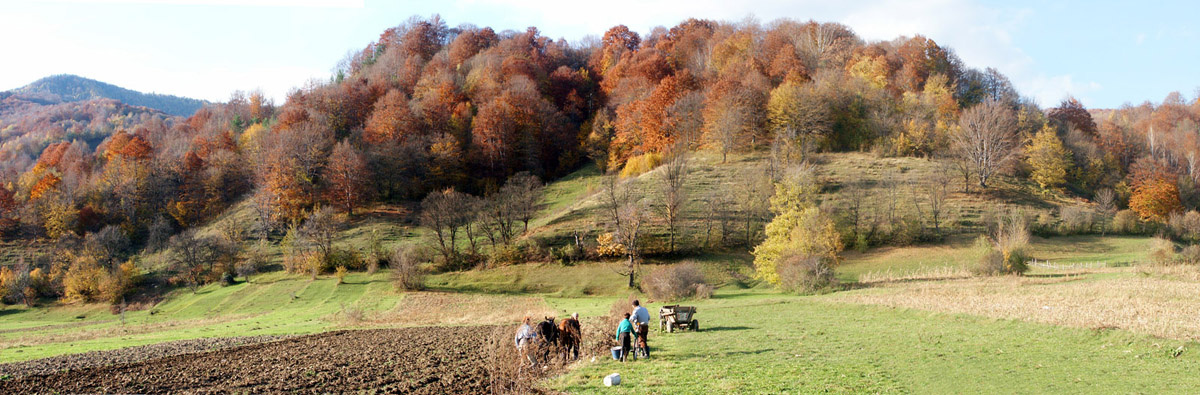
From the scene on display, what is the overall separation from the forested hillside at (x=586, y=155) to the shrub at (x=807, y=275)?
1468 mm

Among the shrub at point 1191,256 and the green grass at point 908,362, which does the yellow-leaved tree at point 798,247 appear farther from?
the shrub at point 1191,256

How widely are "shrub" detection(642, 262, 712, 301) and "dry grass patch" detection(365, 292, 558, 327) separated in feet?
25.3

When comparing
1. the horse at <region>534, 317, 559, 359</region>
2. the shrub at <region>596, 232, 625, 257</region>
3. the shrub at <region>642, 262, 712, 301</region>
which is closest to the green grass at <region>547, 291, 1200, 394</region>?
the horse at <region>534, 317, 559, 359</region>

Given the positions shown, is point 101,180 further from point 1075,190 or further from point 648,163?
point 1075,190

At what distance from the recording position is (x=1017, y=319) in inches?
833

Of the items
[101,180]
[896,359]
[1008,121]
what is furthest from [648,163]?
[101,180]

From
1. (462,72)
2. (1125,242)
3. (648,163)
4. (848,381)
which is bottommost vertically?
(1125,242)

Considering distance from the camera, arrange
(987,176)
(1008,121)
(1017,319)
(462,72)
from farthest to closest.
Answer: (462,72) → (1008,121) → (987,176) → (1017,319)

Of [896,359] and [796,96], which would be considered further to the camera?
[796,96]

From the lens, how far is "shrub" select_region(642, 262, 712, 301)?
1665 inches

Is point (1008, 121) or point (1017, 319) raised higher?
point (1008, 121)

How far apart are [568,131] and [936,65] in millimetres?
67029

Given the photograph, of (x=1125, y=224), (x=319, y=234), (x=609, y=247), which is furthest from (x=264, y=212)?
(x=1125, y=224)

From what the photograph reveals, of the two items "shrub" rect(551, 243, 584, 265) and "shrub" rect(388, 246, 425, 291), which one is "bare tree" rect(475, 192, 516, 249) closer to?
"shrub" rect(551, 243, 584, 265)
